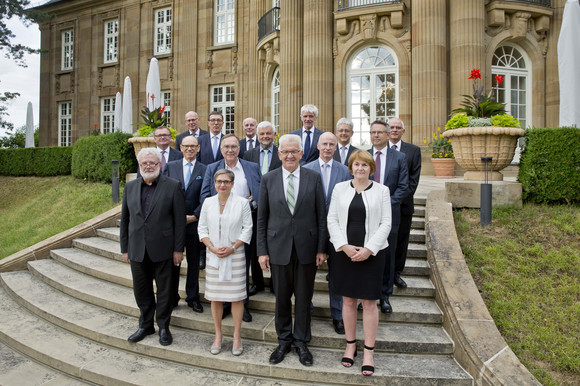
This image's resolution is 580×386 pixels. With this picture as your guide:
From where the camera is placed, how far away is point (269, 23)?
16562 mm

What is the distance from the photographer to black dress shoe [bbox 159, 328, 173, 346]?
4129 mm

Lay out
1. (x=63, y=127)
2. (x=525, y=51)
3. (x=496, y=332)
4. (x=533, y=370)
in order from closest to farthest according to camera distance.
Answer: (x=533, y=370) < (x=496, y=332) < (x=525, y=51) < (x=63, y=127)

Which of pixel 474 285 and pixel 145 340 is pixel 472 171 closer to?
pixel 474 285

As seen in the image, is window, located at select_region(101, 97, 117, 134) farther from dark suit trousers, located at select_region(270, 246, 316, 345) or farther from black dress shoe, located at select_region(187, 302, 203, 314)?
dark suit trousers, located at select_region(270, 246, 316, 345)

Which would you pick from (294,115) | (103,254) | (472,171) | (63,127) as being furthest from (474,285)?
(63,127)

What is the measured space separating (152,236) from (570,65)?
24.4ft

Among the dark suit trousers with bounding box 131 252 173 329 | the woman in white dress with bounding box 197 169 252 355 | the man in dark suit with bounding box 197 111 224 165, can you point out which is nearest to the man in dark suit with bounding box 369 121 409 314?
the woman in white dress with bounding box 197 169 252 355

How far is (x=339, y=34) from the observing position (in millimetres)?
14055

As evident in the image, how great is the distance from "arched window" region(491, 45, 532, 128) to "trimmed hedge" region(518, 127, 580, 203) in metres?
8.60

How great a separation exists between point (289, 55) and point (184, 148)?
10733mm

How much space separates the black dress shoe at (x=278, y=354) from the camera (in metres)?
3.73

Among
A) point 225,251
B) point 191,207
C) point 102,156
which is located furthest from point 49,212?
point 225,251

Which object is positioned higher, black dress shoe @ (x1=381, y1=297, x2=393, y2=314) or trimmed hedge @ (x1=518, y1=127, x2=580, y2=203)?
trimmed hedge @ (x1=518, y1=127, x2=580, y2=203)

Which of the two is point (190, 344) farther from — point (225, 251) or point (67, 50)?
point (67, 50)
